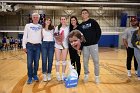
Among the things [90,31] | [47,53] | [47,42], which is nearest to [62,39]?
[47,42]

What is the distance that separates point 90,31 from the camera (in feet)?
18.7

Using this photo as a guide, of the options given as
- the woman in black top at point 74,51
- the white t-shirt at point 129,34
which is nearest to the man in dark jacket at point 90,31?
the woman in black top at point 74,51

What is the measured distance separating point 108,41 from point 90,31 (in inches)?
673

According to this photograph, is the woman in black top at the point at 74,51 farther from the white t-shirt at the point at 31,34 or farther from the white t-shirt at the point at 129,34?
the white t-shirt at the point at 129,34

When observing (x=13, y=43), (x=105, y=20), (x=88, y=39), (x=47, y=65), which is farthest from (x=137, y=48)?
(x=105, y=20)

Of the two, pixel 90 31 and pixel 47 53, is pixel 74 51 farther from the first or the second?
pixel 47 53

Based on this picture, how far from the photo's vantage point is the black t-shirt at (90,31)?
5.71 meters

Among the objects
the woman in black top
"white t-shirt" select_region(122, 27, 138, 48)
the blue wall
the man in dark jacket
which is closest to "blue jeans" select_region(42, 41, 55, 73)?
the woman in black top

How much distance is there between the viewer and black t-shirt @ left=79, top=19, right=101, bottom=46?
5711 millimetres

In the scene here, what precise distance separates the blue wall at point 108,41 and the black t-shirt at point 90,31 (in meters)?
16.8

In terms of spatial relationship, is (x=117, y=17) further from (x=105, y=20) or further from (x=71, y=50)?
(x=71, y=50)

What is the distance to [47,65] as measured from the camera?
638 centimetres

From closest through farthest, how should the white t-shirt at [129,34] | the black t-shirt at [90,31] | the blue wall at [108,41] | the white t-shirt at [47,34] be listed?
the black t-shirt at [90,31] → the white t-shirt at [47,34] → the white t-shirt at [129,34] → the blue wall at [108,41]

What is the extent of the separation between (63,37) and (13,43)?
43.9ft
